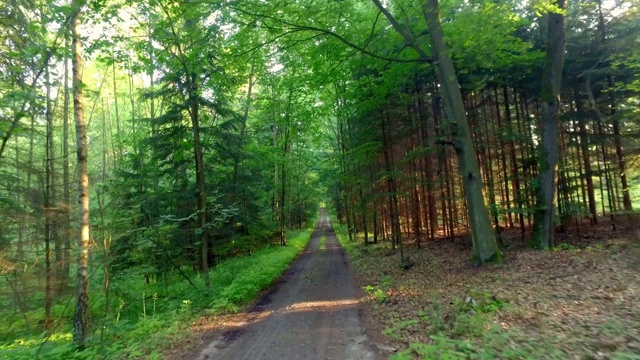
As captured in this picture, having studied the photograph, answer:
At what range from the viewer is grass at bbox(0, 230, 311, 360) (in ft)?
21.7

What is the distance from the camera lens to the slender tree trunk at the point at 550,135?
11461 millimetres

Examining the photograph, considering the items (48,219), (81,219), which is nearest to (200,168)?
(48,219)

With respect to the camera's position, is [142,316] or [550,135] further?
[550,135]

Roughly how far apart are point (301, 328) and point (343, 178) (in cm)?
1046

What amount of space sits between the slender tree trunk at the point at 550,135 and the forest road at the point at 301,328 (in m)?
6.64

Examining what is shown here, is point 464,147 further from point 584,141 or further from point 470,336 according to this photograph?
point 584,141

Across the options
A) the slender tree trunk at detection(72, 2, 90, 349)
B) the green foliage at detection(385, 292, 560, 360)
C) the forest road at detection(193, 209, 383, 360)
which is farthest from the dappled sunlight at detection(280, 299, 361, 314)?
the slender tree trunk at detection(72, 2, 90, 349)

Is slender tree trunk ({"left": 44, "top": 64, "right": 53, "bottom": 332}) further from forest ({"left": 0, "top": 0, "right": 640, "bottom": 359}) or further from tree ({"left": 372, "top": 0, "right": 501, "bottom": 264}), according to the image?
tree ({"left": 372, "top": 0, "right": 501, "bottom": 264})

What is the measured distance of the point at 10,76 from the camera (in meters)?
6.51

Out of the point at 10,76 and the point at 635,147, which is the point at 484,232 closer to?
the point at 635,147

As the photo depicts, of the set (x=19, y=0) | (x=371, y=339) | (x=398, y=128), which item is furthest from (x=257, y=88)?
(x=371, y=339)

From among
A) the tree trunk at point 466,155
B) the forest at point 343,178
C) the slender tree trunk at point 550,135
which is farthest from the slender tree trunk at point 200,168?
the slender tree trunk at point 550,135

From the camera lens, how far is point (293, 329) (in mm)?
7434

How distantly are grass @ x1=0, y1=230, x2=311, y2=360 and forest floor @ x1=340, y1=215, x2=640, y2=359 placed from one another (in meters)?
4.07
